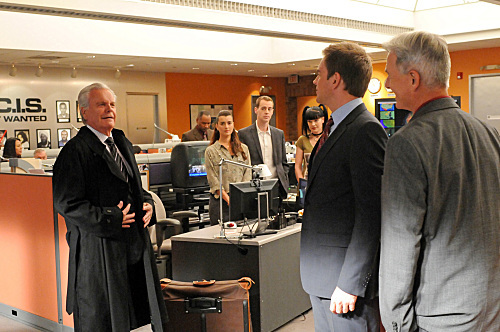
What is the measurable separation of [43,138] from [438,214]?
12.8m

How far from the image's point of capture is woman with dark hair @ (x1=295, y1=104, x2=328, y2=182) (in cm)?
581

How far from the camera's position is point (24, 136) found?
1278 cm

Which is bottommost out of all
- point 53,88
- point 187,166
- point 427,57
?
point 187,166

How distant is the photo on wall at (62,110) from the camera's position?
44.0ft

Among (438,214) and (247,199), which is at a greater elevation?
(438,214)

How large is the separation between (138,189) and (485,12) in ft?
30.9

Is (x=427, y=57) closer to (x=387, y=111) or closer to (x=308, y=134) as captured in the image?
(x=308, y=134)

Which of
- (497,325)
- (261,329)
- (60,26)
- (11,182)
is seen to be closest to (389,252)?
→ (497,325)

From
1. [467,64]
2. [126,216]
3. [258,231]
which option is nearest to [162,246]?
[258,231]

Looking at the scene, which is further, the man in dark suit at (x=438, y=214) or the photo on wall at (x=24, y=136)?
the photo on wall at (x=24, y=136)

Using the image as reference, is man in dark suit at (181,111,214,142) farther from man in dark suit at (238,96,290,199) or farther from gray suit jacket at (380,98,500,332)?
gray suit jacket at (380,98,500,332)

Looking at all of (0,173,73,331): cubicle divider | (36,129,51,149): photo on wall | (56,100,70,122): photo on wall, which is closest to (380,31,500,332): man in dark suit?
(0,173,73,331): cubicle divider

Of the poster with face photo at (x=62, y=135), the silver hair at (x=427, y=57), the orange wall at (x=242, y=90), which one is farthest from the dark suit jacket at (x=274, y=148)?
the poster with face photo at (x=62, y=135)

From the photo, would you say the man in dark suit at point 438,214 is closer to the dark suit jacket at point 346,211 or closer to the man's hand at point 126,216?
the dark suit jacket at point 346,211
